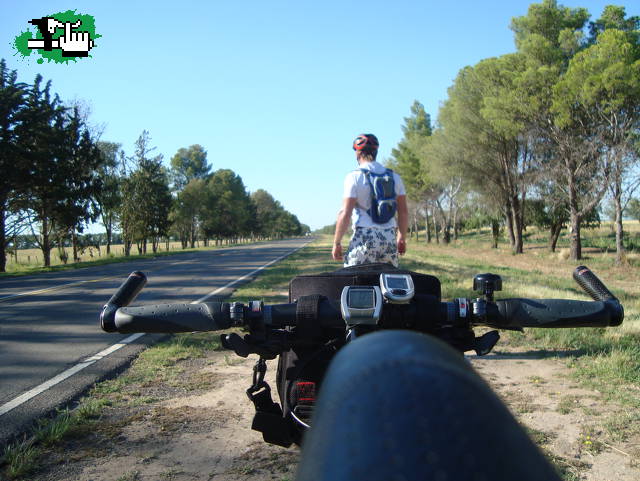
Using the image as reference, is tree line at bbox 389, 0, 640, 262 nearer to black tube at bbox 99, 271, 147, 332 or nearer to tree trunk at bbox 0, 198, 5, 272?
black tube at bbox 99, 271, 147, 332

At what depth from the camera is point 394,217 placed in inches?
148

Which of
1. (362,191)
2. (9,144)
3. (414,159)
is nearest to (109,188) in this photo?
(9,144)

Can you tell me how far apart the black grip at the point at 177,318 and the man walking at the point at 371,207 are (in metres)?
2.07

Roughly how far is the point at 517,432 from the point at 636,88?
22302mm

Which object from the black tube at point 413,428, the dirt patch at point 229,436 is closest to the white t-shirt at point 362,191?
the dirt patch at point 229,436

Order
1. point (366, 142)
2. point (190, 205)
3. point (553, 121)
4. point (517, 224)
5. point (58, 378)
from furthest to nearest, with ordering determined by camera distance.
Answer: point (190, 205)
point (517, 224)
point (553, 121)
point (58, 378)
point (366, 142)

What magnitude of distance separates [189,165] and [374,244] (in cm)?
8010

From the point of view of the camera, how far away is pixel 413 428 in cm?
56

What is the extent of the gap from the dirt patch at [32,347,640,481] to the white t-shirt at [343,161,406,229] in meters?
1.79

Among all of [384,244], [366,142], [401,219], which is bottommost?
[384,244]

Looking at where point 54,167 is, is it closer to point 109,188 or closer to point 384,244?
point 109,188

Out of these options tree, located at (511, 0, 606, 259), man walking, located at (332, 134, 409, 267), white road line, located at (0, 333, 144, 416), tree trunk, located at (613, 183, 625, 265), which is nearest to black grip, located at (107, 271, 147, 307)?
man walking, located at (332, 134, 409, 267)

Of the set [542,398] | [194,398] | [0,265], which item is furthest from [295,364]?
[0,265]

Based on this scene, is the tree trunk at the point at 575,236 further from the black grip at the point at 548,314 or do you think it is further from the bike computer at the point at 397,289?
the bike computer at the point at 397,289
